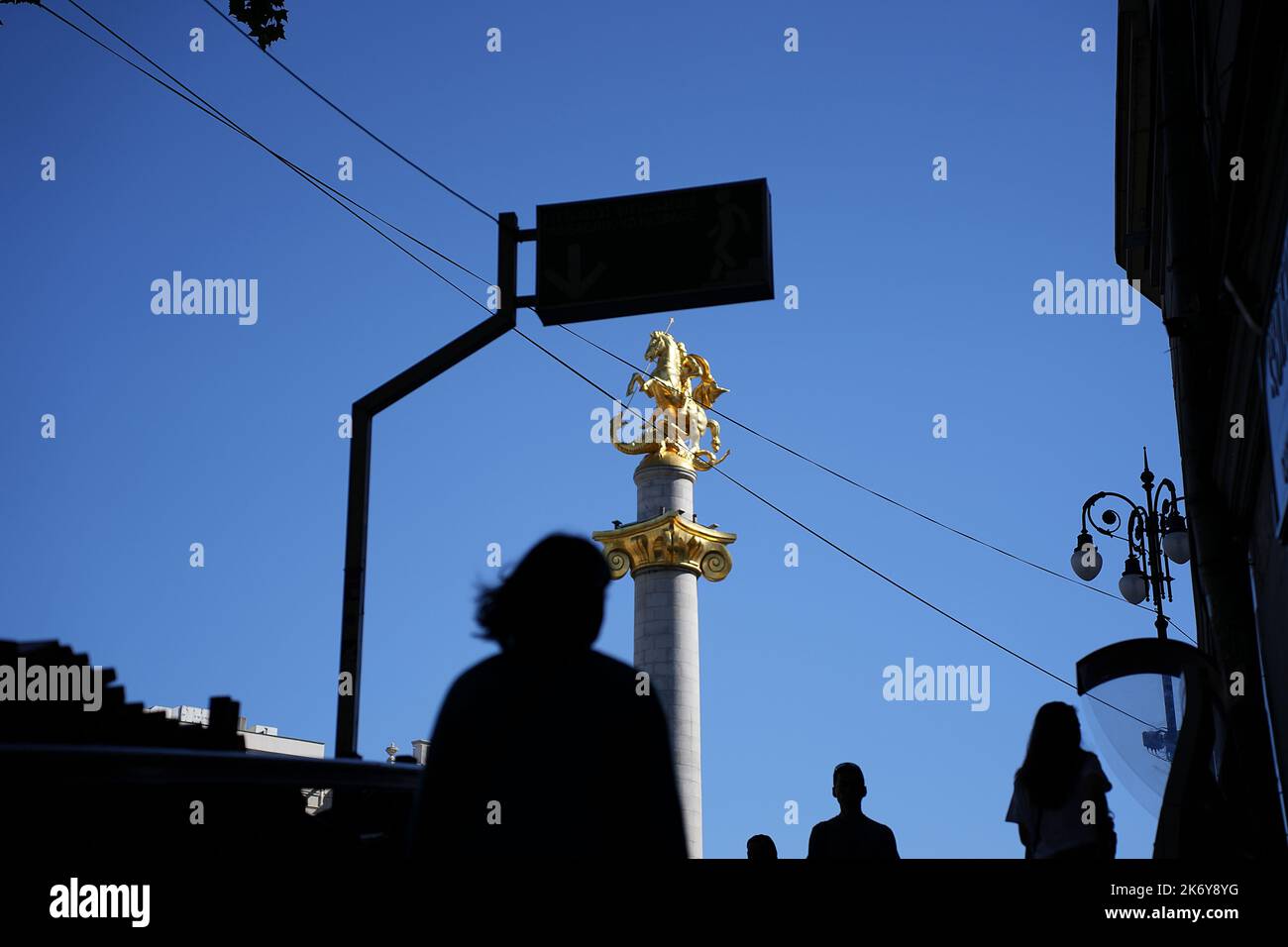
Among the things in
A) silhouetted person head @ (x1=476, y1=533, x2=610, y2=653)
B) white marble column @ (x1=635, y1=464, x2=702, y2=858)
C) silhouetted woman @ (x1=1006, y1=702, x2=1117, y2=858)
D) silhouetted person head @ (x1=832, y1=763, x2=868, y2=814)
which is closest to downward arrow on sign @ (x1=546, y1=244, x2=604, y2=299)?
silhouetted person head @ (x1=832, y1=763, x2=868, y2=814)

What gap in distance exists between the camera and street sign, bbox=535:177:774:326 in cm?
910

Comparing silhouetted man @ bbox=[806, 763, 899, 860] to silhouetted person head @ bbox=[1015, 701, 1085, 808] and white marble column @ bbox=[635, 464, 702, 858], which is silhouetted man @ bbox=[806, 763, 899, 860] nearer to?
silhouetted person head @ bbox=[1015, 701, 1085, 808]

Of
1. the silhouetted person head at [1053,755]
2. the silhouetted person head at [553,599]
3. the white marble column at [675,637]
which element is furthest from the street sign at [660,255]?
the white marble column at [675,637]

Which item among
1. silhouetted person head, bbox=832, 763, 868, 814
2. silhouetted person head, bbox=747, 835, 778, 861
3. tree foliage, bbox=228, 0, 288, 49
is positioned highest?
tree foliage, bbox=228, 0, 288, 49

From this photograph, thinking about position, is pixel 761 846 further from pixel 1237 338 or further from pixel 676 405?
pixel 676 405

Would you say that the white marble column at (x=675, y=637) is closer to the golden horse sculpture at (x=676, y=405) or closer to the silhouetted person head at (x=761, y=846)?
the golden horse sculpture at (x=676, y=405)

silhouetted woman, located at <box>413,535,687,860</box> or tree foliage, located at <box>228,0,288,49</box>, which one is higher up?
tree foliage, located at <box>228,0,288,49</box>

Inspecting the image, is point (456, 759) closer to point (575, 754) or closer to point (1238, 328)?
point (575, 754)

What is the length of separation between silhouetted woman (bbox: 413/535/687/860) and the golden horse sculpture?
21879 millimetres

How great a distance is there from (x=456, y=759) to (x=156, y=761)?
0.87m

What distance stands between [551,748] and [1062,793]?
9.39ft

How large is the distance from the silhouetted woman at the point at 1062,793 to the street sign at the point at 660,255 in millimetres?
3991

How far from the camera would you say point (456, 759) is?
12.0 feet
